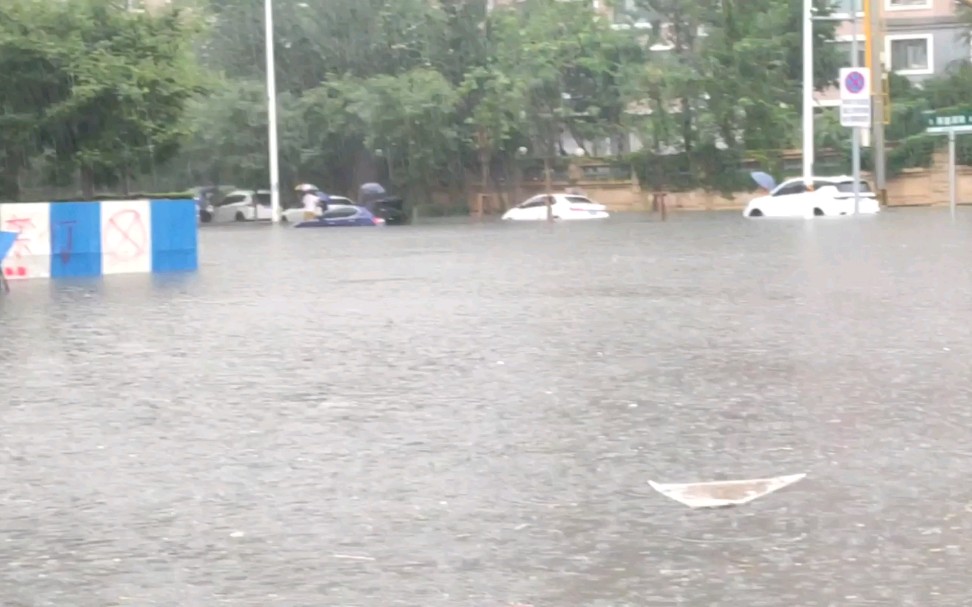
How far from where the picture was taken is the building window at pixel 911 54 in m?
66.6

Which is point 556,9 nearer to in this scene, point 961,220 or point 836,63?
point 836,63

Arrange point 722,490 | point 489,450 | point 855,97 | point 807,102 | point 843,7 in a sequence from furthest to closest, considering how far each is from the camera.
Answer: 1. point 843,7
2. point 807,102
3. point 855,97
4. point 489,450
5. point 722,490

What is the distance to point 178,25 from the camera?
1235 inches

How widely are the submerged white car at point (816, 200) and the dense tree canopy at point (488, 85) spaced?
676 centimetres

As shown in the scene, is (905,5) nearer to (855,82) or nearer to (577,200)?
(577,200)

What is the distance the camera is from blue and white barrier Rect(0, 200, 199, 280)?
21.7 m

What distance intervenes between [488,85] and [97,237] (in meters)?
35.4

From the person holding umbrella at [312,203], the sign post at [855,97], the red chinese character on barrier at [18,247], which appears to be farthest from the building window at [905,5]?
the red chinese character on barrier at [18,247]

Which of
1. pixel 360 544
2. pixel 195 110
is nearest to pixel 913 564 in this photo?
pixel 360 544

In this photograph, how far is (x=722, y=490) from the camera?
6441 millimetres

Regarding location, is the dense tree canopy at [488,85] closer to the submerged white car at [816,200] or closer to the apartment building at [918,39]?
the apartment building at [918,39]

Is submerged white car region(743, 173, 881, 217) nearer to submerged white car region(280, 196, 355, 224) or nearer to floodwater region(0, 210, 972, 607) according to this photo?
submerged white car region(280, 196, 355, 224)

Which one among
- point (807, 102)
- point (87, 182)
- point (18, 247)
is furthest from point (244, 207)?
point (18, 247)

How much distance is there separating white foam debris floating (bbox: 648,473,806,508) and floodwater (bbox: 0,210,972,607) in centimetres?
9
